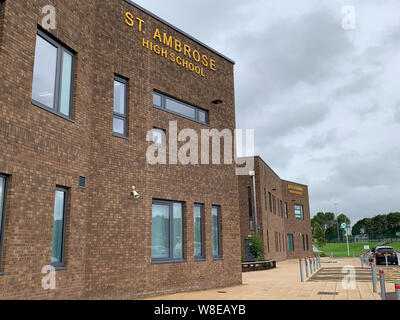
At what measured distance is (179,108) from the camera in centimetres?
1529

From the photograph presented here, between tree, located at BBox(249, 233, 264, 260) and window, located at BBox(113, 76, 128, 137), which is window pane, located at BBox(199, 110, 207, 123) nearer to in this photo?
window, located at BBox(113, 76, 128, 137)

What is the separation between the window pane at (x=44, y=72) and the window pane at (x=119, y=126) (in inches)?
105

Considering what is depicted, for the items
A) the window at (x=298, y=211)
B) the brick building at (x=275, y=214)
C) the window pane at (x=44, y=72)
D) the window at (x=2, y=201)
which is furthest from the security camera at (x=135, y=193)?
the window at (x=298, y=211)

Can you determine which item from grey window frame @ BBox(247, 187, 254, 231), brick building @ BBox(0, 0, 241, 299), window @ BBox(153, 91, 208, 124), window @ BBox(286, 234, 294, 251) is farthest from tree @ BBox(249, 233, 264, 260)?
window @ BBox(286, 234, 294, 251)

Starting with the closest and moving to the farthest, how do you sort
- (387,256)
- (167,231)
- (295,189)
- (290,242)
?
1. (167,231)
2. (387,256)
3. (290,242)
4. (295,189)

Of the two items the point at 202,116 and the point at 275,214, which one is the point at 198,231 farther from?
the point at 275,214

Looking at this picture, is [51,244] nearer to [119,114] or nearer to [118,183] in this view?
[118,183]

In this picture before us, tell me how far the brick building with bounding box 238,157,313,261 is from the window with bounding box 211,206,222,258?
12986 mm

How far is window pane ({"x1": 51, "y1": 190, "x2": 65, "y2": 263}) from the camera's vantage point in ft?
31.9

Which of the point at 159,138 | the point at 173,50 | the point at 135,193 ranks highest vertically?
the point at 173,50

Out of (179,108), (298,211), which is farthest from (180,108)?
(298,211)

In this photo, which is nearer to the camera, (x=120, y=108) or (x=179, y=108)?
(x=120, y=108)

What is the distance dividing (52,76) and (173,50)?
20.4 feet

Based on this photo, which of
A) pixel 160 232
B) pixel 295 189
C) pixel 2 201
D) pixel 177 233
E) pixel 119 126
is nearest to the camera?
pixel 2 201
